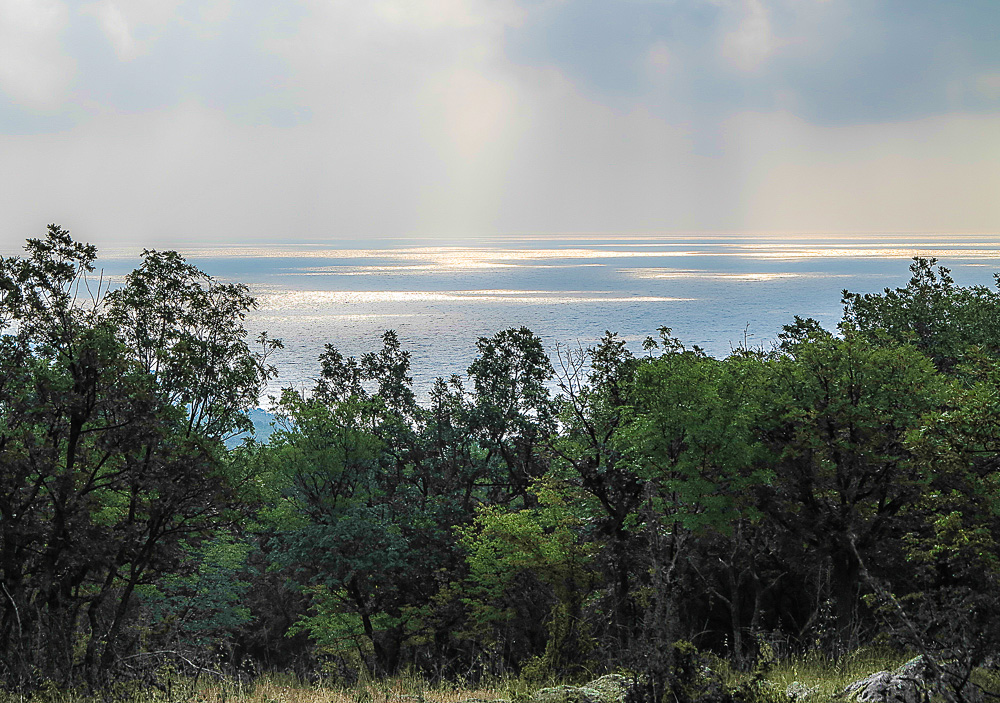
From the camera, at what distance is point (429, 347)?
128 meters

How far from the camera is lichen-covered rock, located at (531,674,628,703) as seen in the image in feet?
34.8

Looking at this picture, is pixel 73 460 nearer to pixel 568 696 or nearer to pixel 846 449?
pixel 568 696

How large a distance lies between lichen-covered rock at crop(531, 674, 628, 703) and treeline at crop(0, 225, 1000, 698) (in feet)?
3.86

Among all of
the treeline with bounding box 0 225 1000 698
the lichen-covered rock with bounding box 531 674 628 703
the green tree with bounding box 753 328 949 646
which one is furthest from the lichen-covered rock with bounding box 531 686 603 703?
the green tree with bounding box 753 328 949 646

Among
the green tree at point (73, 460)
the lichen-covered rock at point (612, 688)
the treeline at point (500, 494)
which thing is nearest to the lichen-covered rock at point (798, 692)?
the treeline at point (500, 494)

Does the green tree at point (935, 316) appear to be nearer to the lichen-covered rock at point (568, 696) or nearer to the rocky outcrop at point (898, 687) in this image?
the rocky outcrop at point (898, 687)

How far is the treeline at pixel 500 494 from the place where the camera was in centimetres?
1673

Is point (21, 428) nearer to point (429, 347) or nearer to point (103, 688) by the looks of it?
point (103, 688)

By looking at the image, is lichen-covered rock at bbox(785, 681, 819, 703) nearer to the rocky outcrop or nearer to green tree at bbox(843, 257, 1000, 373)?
the rocky outcrop

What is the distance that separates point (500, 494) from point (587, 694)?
3716 centimetres

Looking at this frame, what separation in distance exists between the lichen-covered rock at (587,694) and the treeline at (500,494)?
A: 1177 mm

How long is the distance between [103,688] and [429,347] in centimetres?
11550

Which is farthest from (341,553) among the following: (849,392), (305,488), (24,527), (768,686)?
(768,686)

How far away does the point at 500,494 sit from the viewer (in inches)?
1881
